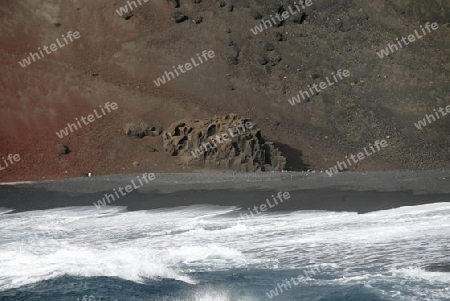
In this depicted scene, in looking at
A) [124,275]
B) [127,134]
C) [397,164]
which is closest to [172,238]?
[124,275]

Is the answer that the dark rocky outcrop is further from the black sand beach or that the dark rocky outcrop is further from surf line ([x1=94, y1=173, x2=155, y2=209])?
surf line ([x1=94, y1=173, x2=155, y2=209])

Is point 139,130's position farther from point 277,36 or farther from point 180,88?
point 277,36

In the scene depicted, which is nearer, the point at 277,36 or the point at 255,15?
the point at 277,36

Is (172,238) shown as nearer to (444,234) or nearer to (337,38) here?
(444,234)

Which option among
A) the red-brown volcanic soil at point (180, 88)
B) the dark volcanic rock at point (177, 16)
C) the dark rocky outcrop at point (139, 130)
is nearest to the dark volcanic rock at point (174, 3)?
the red-brown volcanic soil at point (180, 88)

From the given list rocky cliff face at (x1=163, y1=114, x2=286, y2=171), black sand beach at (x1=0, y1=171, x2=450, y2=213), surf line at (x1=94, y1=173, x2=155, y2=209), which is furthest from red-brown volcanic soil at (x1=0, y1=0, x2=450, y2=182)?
black sand beach at (x1=0, y1=171, x2=450, y2=213)

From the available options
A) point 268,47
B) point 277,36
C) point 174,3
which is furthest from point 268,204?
point 174,3
